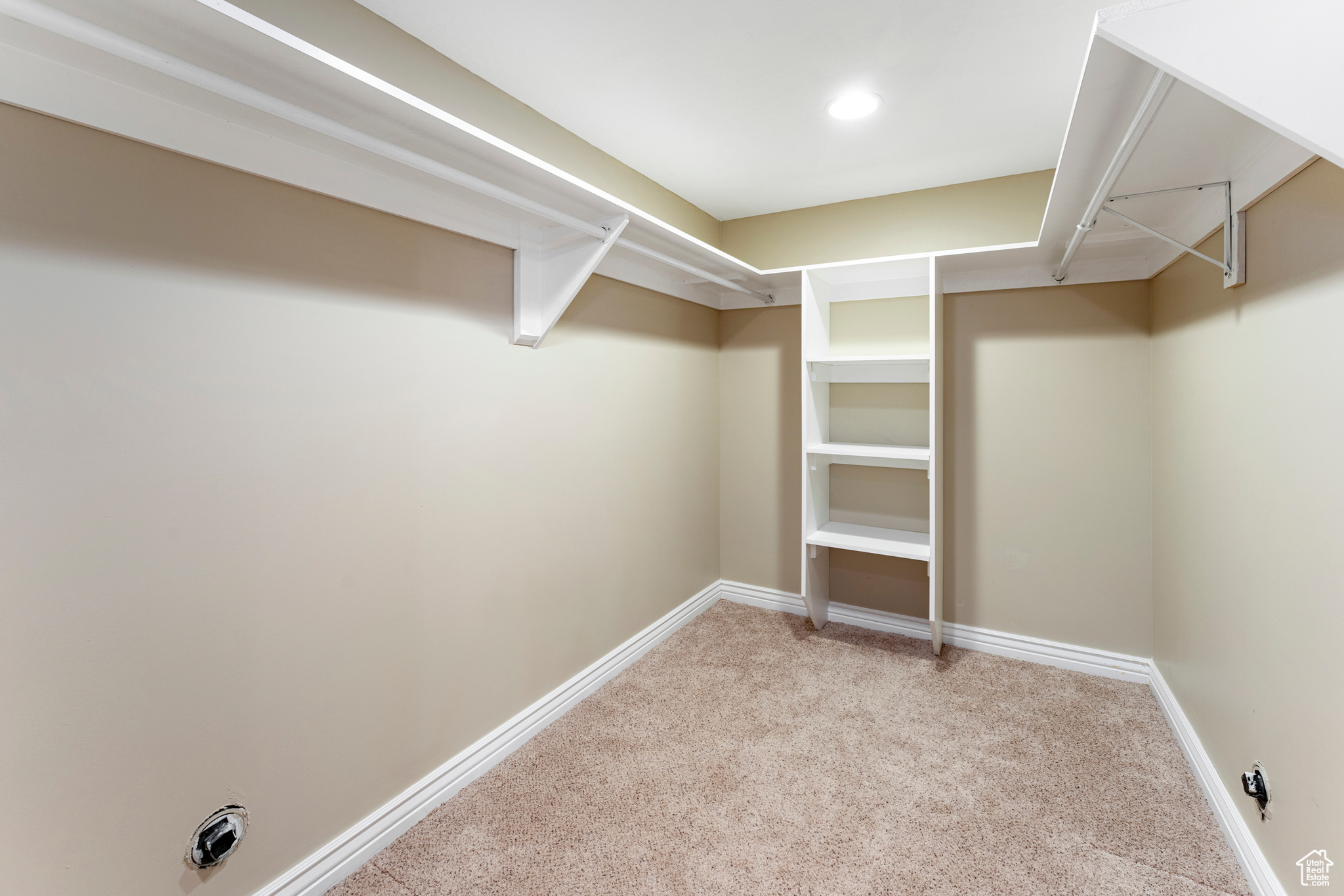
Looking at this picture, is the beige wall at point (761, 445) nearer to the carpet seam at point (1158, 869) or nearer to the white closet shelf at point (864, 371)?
the white closet shelf at point (864, 371)

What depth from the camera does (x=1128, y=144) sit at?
50.9 inches

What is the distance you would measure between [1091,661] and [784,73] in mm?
2681

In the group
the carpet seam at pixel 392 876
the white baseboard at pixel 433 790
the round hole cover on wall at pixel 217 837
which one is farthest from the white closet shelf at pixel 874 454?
the round hole cover on wall at pixel 217 837

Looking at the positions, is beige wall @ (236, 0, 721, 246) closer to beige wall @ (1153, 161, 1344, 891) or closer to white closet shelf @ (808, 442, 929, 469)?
white closet shelf @ (808, 442, 929, 469)

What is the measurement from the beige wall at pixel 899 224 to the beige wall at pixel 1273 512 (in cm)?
72

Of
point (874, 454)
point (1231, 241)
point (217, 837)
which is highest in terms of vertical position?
point (1231, 241)

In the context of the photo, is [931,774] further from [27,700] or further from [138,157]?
[138,157]

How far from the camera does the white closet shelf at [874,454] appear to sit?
2.59 meters

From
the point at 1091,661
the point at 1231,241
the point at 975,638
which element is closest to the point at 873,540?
the point at 975,638

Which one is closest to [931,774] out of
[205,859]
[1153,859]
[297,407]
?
[1153,859]

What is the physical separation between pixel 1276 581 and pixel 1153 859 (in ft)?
2.63

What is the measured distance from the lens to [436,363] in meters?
1.74

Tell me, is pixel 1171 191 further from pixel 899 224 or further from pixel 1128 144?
pixel 899 224

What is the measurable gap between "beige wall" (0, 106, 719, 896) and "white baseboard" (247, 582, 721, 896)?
0.13 feet
